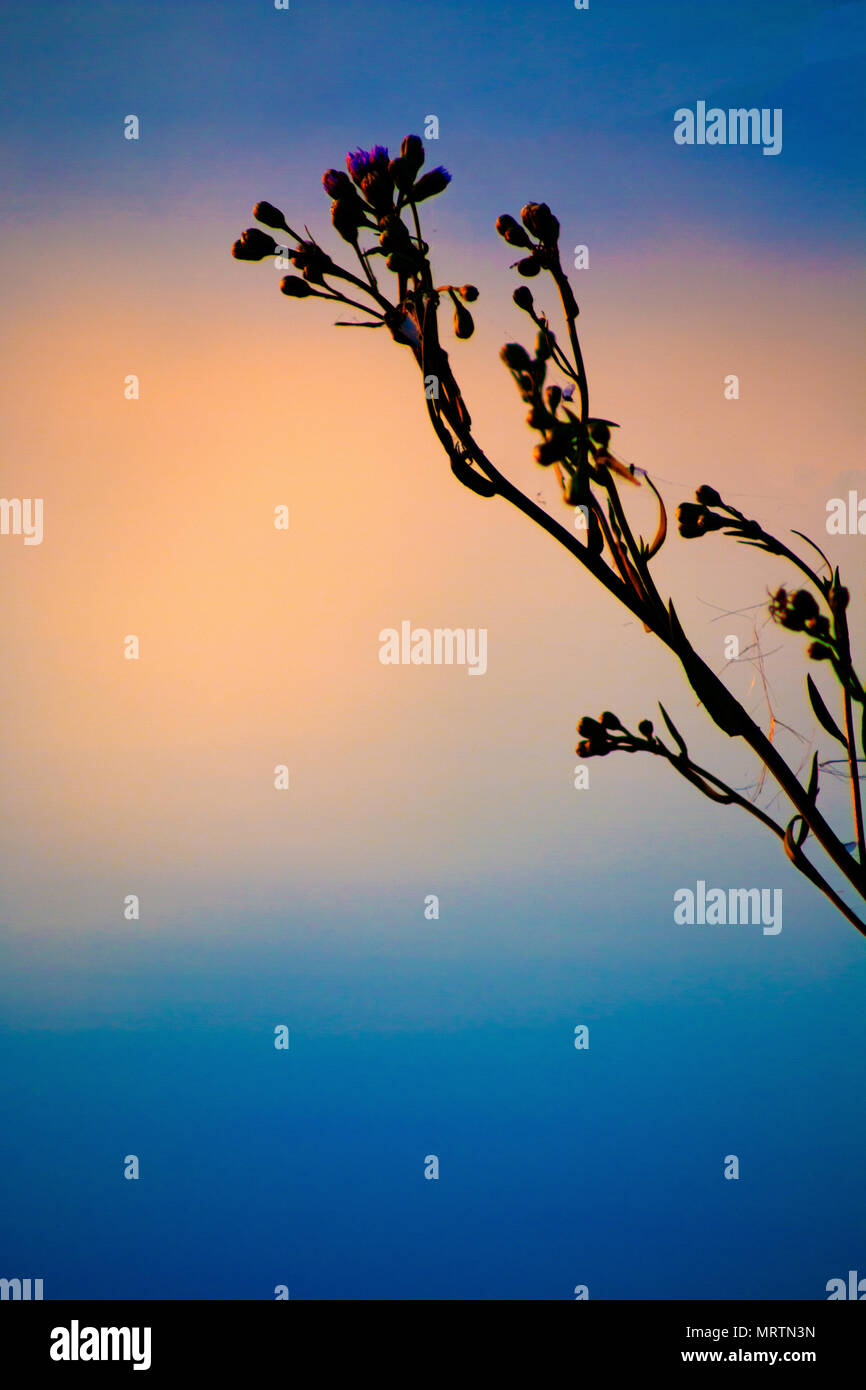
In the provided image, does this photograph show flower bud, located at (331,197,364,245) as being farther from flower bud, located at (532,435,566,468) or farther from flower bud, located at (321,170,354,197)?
flower bud, located at (532,435,566,468)

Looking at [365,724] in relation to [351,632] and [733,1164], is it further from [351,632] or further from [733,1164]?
[733,1164]

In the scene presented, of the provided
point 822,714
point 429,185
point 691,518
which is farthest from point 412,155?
point 822,714

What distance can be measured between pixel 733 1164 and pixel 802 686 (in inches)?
28.8

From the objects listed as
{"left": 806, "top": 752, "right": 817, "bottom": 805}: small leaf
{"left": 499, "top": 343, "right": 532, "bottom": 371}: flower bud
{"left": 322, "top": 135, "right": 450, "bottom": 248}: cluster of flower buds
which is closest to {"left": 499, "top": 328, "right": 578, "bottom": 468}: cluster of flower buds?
{"left": 499, "top": 343, "right": 532, "bottom": 371}: flower bud

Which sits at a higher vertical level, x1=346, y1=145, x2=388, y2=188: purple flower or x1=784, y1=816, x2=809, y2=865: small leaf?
x1=346, y1=145, x2=388, y2=188: purple flower

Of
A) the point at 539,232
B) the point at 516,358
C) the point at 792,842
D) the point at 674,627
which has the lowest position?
the point at 792,842

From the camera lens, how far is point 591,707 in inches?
55.2

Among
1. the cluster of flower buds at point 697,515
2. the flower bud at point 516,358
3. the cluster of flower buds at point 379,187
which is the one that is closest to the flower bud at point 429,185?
the cluster of flower buds at point 379,187

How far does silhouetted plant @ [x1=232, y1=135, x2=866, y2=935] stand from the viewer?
18.1 inches

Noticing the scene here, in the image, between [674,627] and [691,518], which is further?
[691,518]

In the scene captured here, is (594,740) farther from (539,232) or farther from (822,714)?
(539,232)

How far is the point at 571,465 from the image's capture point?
45cm
